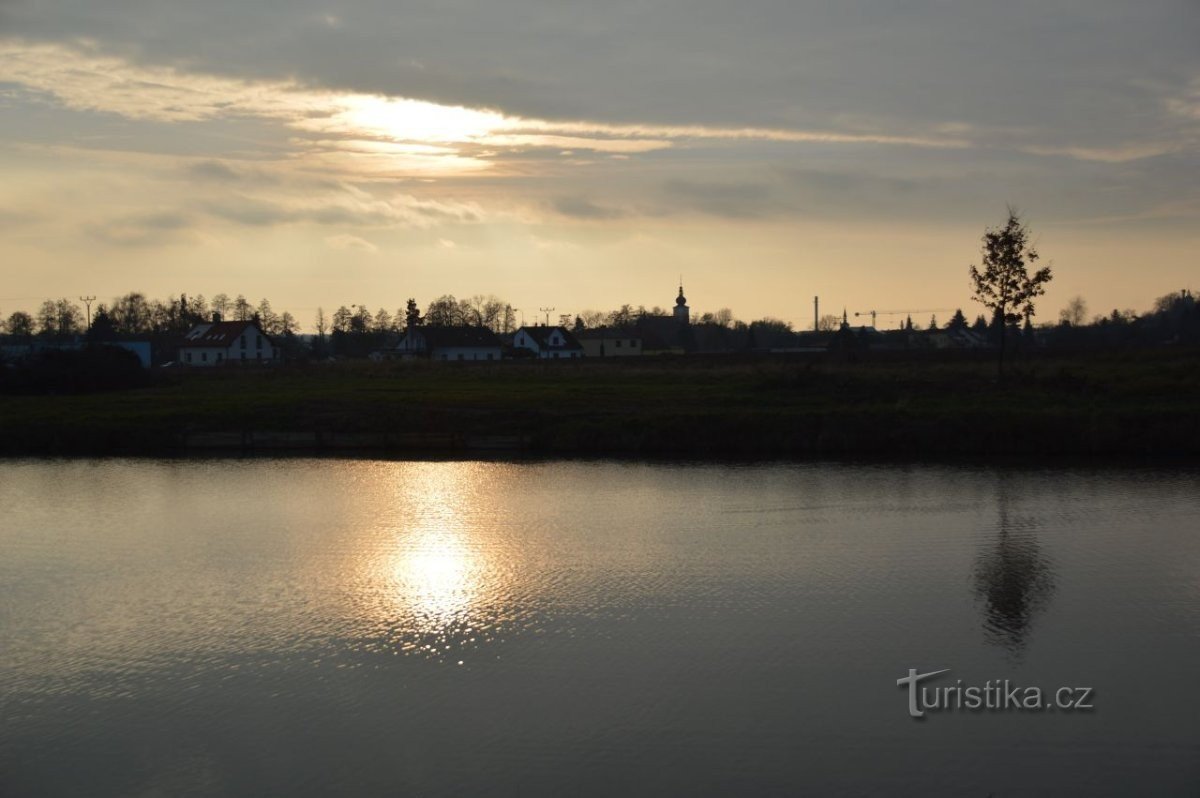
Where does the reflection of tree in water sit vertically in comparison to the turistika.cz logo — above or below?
above

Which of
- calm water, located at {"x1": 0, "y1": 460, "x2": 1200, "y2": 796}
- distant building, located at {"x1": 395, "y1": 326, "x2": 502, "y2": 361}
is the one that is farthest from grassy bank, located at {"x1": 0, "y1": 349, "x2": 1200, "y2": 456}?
distant building, located at {"x1": 395, "y1": 326, "x2": 502, "y2": 361}

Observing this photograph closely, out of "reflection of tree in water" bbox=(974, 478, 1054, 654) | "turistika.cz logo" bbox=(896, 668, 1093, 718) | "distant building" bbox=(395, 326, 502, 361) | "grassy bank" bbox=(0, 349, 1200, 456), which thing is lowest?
"turistika.cz logo" bbox=(896, 668, 1093, 718)

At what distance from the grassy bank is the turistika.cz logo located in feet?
82.5

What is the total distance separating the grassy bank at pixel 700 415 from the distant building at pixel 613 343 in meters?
77.6

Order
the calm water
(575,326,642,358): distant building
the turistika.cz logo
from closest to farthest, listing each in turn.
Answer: the calm water, the turistika.cz logo, (575,326,642,358): distant building

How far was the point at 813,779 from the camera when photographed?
13148mm

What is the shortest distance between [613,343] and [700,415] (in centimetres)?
9348

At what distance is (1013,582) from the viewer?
2188cm

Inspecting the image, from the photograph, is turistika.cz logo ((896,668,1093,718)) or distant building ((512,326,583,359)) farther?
distant building ((512,326,583,359))

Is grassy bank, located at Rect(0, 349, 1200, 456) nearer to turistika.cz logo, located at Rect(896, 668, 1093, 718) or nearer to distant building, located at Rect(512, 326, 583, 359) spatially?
turistika.cz logo, located at Rect(896, 668, 1093, 718)

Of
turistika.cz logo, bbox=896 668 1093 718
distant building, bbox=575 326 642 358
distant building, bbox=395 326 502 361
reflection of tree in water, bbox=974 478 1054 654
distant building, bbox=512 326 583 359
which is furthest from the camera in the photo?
distant building, bbox=575 326 642 358

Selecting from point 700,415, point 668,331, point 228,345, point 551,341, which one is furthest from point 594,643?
point 668,331

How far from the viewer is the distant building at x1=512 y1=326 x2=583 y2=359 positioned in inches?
5330

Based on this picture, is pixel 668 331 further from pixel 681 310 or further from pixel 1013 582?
pixel 1013 582
